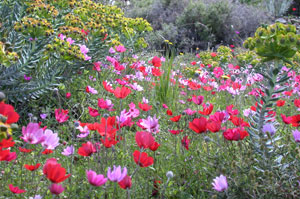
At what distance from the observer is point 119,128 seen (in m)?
1.55

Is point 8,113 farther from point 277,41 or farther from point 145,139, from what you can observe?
point 277,41

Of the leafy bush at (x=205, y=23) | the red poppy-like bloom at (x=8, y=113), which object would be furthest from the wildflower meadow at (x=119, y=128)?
the leafy bush at (x=205, y=23)

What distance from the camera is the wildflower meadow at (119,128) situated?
1234 millimetres

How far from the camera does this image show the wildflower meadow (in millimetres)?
1234

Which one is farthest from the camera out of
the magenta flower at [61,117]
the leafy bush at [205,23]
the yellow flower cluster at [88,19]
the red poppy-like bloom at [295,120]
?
the leafy bush at [205,23]

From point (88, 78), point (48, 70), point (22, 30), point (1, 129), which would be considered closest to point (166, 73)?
point (88, 78)

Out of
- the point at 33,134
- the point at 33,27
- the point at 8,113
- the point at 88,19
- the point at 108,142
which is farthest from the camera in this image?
the point at 88,19

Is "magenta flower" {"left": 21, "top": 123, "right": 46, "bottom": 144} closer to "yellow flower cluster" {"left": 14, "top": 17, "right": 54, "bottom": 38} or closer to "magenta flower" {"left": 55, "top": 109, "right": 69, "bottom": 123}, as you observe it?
"magenta flower" {"left": 55, "top": 109, "right": 69, "bottom": 123}

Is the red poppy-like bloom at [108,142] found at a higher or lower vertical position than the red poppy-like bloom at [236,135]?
higher

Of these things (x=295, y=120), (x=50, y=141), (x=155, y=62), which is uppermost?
(x=50, y=141)

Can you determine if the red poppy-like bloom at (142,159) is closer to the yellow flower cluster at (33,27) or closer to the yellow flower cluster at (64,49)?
the yellow flower cluster at (64,49)

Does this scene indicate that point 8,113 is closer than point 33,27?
Yes

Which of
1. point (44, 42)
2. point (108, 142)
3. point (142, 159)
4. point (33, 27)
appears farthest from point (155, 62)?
point (142, 159)

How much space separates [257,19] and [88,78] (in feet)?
29.5
